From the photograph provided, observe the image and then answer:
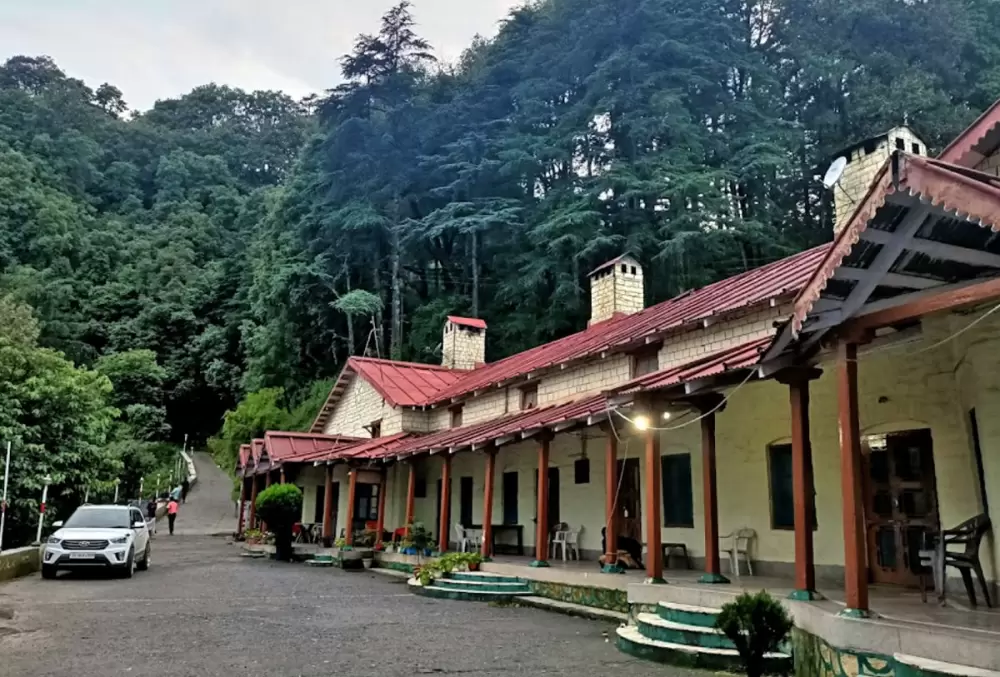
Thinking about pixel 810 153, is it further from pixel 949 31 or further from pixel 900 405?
pixel 900 405

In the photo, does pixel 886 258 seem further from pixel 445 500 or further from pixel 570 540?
pixel 445 500

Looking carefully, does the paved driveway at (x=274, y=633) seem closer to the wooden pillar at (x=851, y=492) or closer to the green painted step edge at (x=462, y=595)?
the green painted step edge at (x=462, y=595)

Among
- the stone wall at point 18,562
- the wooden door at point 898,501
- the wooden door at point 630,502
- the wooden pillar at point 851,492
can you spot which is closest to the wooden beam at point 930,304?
the wooden pillar at point 851,492

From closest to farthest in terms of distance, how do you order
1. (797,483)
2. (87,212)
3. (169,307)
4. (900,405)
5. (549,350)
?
(797,483) → (900,405) → (549,350) → (169,307) → (87,212)

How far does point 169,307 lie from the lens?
169ft

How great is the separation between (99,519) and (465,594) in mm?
7790

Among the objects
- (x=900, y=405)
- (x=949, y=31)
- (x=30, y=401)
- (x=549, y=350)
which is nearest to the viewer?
(x=900, y=405)

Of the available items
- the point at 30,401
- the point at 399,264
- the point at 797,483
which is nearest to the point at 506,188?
the point at 399,264

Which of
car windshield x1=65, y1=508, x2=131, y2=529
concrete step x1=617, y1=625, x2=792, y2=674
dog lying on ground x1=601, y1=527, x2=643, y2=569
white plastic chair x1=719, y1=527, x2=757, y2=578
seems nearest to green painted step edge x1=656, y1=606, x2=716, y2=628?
concrete step x1=617, y1=625, x2=792, y2=674

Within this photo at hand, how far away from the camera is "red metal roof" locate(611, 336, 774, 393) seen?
8000 mm

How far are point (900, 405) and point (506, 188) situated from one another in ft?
90.5

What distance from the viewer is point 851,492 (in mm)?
6324

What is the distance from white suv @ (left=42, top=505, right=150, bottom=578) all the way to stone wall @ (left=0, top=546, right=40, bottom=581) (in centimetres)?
40

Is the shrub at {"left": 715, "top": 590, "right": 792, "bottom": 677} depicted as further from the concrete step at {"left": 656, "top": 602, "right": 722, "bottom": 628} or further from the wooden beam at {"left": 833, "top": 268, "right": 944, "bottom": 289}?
the wooden beam at {"left": 833, "top": 268, "right": 944, "bottom": 289}
